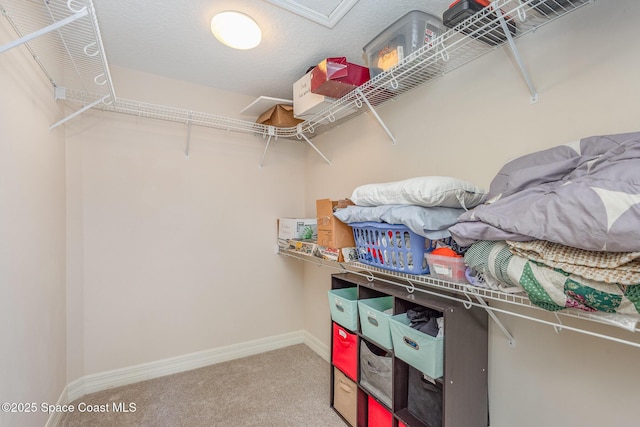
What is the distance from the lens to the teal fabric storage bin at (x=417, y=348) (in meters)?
1.25

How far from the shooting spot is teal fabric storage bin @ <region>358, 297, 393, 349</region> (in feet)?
4.88

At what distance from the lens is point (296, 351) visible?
270cm

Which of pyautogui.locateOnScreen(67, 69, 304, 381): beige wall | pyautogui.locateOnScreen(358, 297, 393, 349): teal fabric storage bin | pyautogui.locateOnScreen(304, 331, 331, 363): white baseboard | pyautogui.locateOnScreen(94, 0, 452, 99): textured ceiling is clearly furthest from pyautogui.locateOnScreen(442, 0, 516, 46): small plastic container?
pyautogui.locateOnScreen(304, 331, 331, 363): white baseboard

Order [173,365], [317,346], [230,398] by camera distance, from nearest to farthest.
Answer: [230,398] < [173,365] < [317,346]

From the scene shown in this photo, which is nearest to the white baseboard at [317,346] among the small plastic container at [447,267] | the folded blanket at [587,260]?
the small plastic container at [447,267]

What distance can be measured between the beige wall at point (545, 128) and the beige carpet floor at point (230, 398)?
1057mm

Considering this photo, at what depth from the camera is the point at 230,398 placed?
6.58 feet

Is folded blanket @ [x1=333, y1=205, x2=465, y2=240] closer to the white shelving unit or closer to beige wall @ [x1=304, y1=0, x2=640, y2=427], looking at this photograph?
beige wall @ [x1=304, y1=0, x2=640, y2=427]

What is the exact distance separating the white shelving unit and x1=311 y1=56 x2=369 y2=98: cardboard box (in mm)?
64

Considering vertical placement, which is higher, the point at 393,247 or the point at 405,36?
the point at 405,36

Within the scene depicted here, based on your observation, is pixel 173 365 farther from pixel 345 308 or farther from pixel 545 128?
pixel 545 128

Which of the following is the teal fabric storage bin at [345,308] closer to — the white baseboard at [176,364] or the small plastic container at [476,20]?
the white baseboard at [176,364]

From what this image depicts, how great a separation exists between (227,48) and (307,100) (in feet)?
1.96

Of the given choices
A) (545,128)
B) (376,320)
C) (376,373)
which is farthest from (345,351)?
(545,128)
